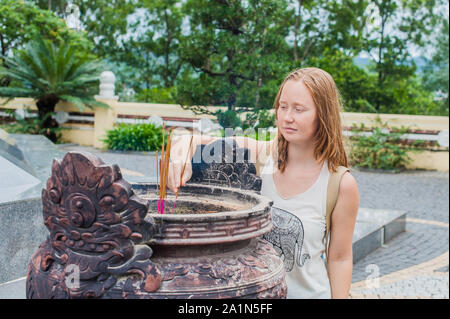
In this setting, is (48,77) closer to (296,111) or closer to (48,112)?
(48,112)

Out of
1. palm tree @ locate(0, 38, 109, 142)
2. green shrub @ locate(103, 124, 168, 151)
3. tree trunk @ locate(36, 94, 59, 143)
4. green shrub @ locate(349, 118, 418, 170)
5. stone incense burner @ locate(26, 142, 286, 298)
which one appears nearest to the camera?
stone incense burner @ locate(26, 142, 286, 298)

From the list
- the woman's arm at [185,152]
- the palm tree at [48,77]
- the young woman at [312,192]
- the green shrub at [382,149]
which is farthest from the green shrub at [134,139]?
the young woman at [312,192]

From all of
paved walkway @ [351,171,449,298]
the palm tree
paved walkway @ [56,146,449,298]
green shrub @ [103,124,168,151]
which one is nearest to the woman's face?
paved walkway @ [56,146,449,298]

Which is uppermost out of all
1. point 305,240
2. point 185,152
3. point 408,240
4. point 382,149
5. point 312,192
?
point 185,152

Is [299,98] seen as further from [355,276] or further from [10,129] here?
[10,129]

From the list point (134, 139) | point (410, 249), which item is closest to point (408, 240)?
point (410, 249)

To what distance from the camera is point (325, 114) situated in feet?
4.70

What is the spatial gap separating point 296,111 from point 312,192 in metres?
0.27

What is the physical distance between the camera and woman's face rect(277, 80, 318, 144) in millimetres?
1397

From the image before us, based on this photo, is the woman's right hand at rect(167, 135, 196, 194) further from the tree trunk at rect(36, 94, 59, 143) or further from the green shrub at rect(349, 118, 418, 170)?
the tree trunk at rect(36, 94, 59, 143)

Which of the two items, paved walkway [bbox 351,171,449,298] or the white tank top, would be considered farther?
paved walkway [bbox 351,171,449,298]

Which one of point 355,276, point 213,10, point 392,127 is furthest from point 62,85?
point 355,276

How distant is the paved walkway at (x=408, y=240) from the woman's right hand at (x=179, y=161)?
26cm

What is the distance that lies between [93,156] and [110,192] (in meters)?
0.09
